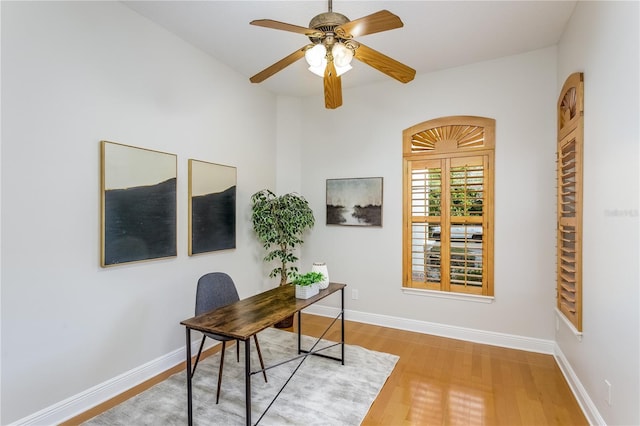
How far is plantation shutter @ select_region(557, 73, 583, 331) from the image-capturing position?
2410mm

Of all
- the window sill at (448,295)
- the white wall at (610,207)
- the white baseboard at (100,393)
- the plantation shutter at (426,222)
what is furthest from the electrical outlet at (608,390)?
the white baseboard at (100,393)

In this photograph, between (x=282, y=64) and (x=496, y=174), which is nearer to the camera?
(x=282, y=64)

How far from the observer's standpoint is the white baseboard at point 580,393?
81.4 inches

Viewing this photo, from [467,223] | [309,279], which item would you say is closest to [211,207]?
[309,279]

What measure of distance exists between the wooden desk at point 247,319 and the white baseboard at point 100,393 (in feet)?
2.81

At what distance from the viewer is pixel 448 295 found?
3615mm

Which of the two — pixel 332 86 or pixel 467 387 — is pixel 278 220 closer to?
pixel 332 86

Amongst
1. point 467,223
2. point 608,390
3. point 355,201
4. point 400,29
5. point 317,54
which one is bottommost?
point 608,390

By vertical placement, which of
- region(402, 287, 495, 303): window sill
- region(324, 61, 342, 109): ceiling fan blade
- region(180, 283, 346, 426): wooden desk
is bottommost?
region(402, 287, 495, 303): window sill

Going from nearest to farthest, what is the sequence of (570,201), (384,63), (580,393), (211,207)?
(384,63) → (580,393) → (570,201) → (211,207)

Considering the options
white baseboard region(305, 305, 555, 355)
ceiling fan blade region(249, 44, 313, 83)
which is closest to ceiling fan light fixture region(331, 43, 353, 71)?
ceiling fan blade region(249, 44, 313, 83)

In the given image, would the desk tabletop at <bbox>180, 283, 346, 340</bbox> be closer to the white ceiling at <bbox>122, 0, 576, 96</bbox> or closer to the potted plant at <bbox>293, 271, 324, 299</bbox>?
the potted plant at <bbox>293, 271, 324, 299</bbox>

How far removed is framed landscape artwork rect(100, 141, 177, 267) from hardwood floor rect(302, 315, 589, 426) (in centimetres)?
213

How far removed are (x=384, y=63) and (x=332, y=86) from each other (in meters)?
0.38
